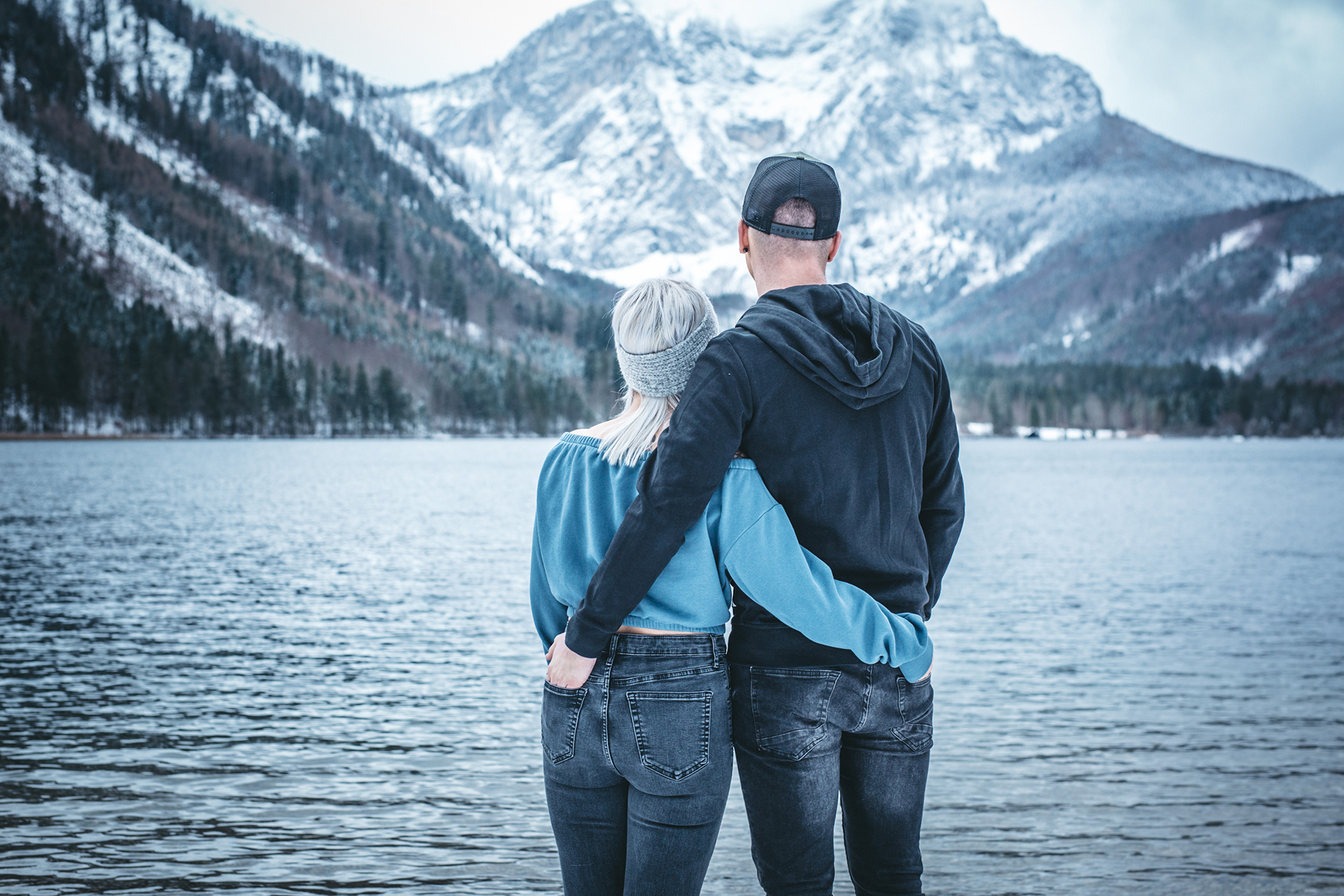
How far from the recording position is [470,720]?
13523 millimetres

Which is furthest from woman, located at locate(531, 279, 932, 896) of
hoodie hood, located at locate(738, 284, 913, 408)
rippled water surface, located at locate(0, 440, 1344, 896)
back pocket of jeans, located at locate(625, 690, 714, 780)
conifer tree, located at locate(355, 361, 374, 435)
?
conifer tree, located at locate(355, 361, 374, 435)

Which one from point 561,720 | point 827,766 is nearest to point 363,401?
point 561,720

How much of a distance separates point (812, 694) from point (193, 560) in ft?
99.4

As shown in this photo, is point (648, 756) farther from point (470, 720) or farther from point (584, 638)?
point (470, 720)

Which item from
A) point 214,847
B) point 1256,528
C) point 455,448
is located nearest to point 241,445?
point 455,448

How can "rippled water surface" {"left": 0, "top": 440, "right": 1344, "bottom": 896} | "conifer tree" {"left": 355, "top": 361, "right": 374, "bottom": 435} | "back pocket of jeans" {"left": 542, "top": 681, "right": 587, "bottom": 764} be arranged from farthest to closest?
"conifer tree" {"left": 355, "top": 361, "right": 374, "bottom": 435}
"rippled water surface" {"left": 0, "top": 440, "right": 1344, "bottom": 896}
"back pocket of jeans" {"left": 542, "top": 681, "right": 587, "bottom": 764}

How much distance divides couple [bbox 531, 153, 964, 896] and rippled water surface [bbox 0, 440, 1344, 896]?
4.69 meters

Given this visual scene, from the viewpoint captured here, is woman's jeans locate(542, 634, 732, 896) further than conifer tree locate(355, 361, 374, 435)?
No

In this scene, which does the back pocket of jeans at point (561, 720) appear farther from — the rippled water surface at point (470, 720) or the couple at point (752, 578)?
the rippled water surface at point (470, 720)

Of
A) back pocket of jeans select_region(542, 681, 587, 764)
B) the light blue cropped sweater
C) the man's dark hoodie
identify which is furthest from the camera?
A: back pocket of jeans select_region(542, 681, 587, 764)

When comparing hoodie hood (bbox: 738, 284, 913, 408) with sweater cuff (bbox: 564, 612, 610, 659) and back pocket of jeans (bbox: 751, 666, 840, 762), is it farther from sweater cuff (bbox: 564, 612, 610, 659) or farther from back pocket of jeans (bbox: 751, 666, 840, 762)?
sweater cuff (bbox: 564, 612, 610, 659)

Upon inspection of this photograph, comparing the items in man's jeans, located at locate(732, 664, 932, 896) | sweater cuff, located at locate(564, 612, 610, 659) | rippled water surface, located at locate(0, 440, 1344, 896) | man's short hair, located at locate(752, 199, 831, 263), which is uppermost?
man's short hair, located at locate(752, 199, 831, 263)

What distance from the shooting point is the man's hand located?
3732 mm

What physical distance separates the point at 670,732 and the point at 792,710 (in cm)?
47
